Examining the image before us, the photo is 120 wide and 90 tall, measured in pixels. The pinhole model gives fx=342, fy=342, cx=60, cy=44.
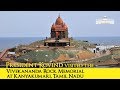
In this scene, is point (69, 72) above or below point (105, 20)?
below

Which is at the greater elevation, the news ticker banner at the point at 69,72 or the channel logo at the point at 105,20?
the channel logo at the point at 105,20

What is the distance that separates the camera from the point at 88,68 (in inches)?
225

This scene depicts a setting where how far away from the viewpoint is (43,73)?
225 inches

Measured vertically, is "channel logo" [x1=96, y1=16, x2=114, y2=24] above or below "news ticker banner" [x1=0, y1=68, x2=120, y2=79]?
above

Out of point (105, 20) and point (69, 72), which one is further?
point (105, 20)
